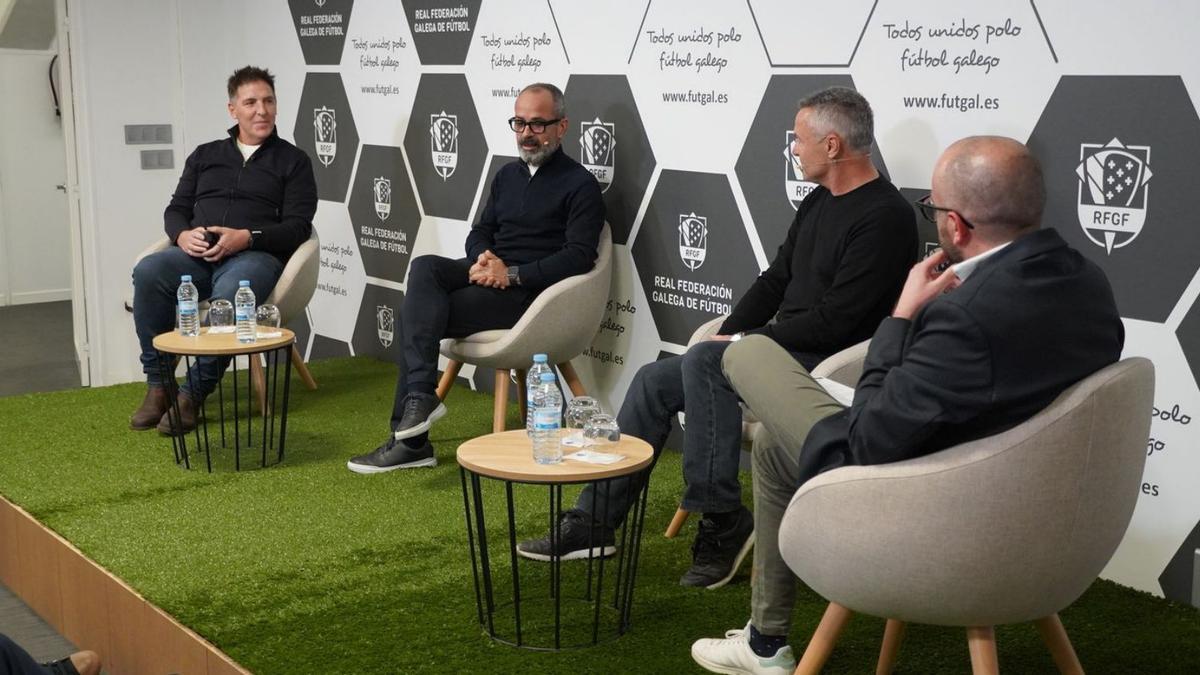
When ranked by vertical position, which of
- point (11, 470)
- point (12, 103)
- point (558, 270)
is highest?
point (12, 103)

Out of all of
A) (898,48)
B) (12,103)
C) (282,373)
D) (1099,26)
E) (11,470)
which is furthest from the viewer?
(12,103)

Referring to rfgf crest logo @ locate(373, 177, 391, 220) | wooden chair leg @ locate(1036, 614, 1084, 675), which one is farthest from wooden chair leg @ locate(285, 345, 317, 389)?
wooden chair leg @ locate(1036, 614, 1084, 675)

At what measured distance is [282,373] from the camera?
616 cm

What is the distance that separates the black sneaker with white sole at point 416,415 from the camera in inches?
177

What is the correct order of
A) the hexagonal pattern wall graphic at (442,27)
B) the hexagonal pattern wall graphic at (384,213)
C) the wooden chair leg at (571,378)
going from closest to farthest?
the wooden chair leg at (571,378) → the hexagonal pattern wall graphic at (442,27) → the hexagonal pattern wall graphic at (384,213)

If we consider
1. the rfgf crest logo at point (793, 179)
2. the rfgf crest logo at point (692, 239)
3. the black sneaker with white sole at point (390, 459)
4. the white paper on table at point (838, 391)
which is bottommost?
the black sneaker with white sole at point (390, 459)

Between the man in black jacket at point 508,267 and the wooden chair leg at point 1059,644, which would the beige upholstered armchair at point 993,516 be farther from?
the man in black jacket at point 508,267

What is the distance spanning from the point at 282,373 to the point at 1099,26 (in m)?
4.05

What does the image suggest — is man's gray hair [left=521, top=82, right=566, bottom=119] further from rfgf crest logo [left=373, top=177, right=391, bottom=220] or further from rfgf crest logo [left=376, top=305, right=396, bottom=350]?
rfgf crest logo [left=376, top=305, right=396, bottom=350]

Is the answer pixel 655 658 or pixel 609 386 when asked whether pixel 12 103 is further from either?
pixel 655 658

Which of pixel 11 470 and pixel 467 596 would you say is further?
pixel 11 470

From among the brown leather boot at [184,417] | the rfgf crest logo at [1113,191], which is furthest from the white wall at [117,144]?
the rfgf crest logo at [1113,191]

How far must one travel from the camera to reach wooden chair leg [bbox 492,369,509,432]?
4.77 m

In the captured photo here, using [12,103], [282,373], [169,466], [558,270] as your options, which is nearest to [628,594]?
[558,270]
